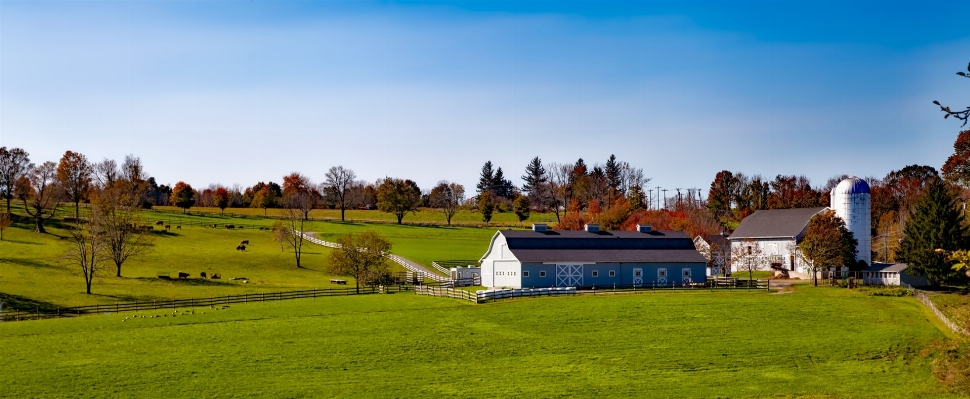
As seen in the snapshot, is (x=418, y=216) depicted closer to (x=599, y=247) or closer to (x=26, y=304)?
(x=599, y=247)

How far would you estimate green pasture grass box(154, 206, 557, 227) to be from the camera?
135250 mm

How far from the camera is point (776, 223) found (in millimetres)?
78250

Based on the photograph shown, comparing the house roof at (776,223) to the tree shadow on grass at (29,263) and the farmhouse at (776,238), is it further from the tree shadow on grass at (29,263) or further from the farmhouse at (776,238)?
the tree shadow on grass at (29,263)

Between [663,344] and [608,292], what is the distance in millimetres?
18661

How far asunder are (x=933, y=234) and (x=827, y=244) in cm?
754

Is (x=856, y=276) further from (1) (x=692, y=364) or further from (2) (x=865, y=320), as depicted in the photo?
(1) (x=692, y=364)

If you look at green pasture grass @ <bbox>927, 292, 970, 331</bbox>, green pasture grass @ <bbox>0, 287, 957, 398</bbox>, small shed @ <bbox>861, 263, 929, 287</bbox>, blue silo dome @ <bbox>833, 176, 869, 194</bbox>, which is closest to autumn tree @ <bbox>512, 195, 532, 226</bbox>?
blue silo dome @ <bbox>833, 176, 869, 194</bbox>

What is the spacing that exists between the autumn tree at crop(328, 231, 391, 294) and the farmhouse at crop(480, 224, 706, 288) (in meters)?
9.46

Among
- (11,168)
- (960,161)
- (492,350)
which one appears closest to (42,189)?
(11,168)

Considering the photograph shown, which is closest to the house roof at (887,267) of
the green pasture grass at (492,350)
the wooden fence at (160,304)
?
the green pasture grass at (492,350)

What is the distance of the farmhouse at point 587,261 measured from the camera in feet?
212

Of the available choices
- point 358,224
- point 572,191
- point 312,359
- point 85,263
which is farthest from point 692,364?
point 572,191

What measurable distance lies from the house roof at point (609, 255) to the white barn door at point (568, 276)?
0.67 metres

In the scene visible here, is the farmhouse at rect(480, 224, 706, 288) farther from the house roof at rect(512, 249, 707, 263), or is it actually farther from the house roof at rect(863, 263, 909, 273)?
the house roof at rect(863, 263, 909, 273)
